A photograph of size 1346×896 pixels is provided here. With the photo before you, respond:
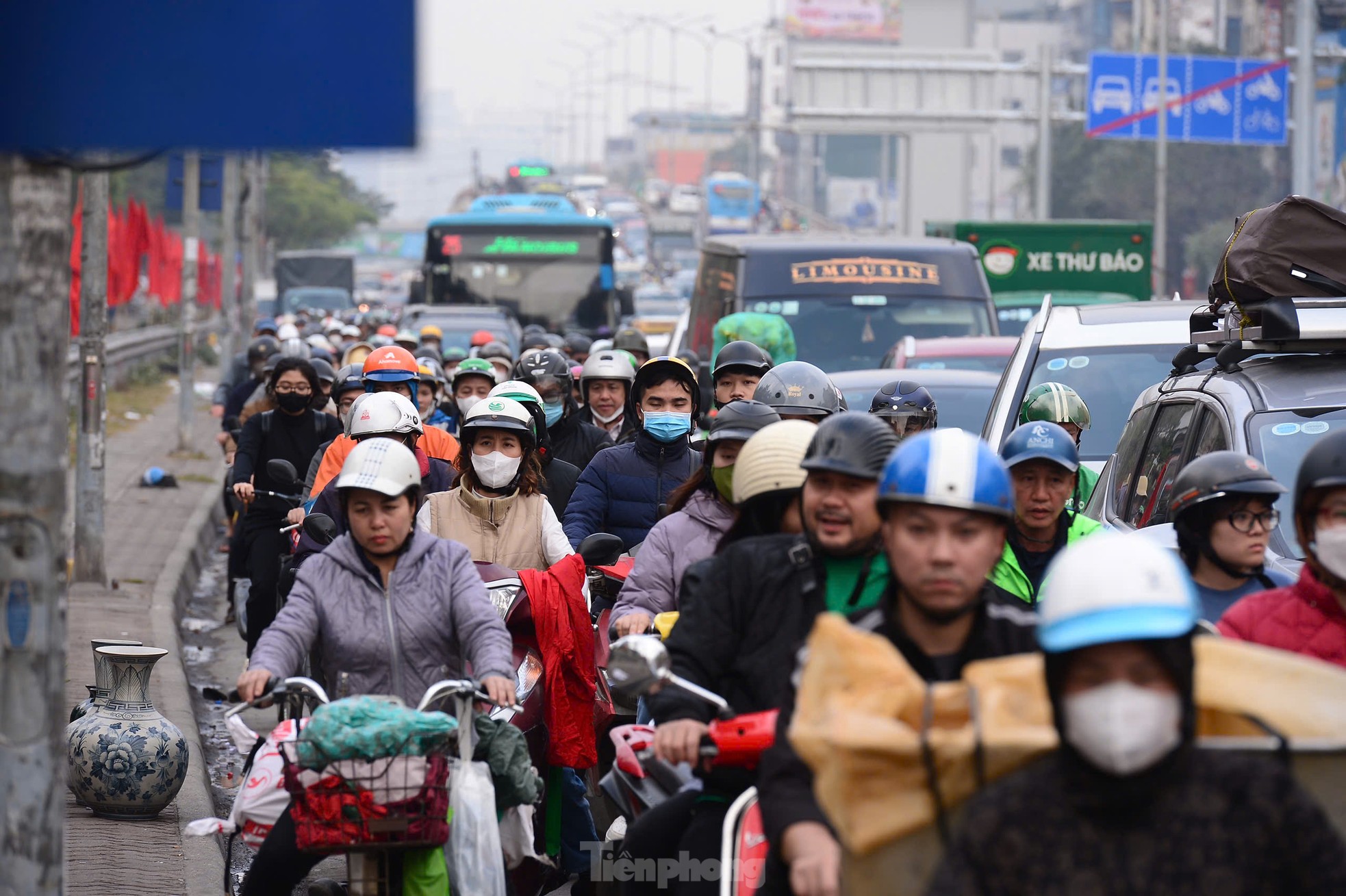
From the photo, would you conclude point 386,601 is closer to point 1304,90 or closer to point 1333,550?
point 1333,550

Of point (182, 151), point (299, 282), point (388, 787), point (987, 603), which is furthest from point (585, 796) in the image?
point (299, 282)

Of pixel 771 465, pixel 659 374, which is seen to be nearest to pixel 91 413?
pixel 659 374

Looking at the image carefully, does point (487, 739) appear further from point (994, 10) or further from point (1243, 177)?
point (994, 10)

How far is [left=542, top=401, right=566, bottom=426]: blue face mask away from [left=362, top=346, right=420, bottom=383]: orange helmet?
686 millimetres

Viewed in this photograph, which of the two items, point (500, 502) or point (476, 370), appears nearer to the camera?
point (500, 502)

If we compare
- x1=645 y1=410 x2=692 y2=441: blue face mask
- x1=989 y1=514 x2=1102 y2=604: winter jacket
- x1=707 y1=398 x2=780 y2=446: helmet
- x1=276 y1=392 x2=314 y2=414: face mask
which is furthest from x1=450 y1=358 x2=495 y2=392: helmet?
x1=989 y1=514 x2=1102 y2=604: winter jacket

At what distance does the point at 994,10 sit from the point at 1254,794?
14419 centimetres

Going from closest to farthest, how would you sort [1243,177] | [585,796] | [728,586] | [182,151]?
[182,151], [728,586], [585,796], [1243,177]

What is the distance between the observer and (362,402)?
8289 mm

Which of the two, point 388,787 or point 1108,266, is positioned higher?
point 1108,266

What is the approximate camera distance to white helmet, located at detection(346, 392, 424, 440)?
8172mm

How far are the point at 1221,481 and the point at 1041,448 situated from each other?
90 centimetres

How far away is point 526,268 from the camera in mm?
30891

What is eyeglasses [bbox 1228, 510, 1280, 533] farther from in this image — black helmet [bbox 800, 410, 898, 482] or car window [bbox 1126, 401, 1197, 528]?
car window [bbox 1126, 401, 1197, 528]
